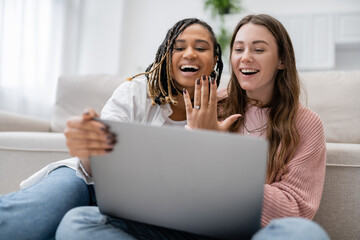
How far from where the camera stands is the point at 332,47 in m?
2.96

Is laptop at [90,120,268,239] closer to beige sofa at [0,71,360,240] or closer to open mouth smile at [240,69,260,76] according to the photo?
open mouth smile at [240,69,260,76]

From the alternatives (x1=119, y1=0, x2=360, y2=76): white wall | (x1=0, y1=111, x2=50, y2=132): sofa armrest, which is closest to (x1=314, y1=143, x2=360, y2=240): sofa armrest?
(x1=0, y1=111, x2=50, y2=132): sofa armrest

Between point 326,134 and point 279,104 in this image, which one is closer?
point 279,104

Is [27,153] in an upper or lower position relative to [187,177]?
lower

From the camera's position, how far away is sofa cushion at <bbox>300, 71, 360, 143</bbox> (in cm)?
148

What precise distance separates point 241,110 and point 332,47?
2.29m

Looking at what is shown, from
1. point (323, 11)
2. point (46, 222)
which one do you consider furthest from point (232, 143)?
point (323, 11)

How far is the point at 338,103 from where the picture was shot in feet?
4.96

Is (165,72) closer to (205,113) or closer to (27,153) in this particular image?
(205,113)

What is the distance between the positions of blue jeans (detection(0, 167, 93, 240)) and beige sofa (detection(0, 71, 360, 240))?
23.0 inches

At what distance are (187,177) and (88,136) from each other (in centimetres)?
20

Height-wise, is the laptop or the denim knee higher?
the laptop

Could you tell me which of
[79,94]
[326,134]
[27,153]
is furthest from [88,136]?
A: [79,94]

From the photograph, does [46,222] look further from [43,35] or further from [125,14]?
[125,14]
